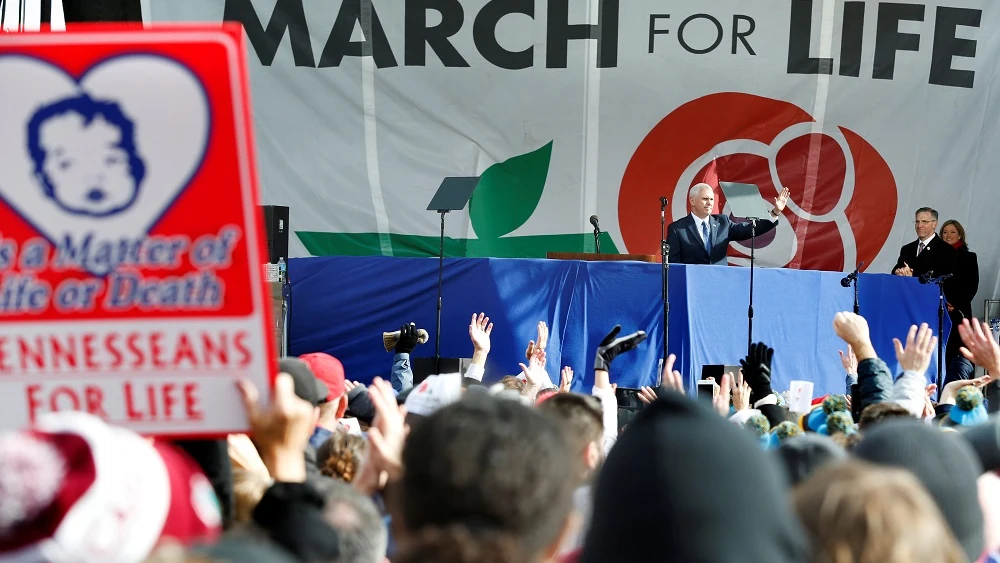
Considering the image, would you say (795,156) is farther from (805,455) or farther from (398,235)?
(805,455)

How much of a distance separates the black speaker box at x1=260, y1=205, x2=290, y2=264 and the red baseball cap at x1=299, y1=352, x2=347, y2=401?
5548mm

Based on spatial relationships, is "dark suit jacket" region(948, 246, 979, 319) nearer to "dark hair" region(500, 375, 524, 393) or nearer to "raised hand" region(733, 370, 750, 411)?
"raised hand" region(733, 370, 750, 411)

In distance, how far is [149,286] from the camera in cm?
183

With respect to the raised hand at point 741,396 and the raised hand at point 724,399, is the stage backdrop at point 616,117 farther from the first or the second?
the raised hand at point 724,399

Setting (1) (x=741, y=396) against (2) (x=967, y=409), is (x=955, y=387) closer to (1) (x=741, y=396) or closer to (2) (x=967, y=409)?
(1) (x=741, y=396)

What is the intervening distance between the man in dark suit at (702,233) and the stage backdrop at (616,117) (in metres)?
2.63

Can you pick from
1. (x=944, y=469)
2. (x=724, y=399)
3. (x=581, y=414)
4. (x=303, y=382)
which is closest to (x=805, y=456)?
(x=944, y=469)

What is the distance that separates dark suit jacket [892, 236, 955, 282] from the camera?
34.0 feet

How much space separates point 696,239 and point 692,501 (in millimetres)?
7801

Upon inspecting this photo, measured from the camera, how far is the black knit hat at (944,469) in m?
1.94

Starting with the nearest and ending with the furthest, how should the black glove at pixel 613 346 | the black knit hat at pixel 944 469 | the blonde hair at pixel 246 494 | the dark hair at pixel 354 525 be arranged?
the dark hair at pixel 354 525
the black knit hat at pixel 944 469
the blonde hair at pixel 246 494
the black glove at pixel 613 346

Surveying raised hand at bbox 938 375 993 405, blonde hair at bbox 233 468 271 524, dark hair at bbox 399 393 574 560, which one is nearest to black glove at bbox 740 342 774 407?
raised hand at bbox 938 375 993 405

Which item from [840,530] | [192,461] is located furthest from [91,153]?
[840,530]

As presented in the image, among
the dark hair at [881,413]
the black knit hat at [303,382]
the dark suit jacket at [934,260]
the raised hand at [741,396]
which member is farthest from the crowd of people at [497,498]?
the dark suit jacket at [934,260]
